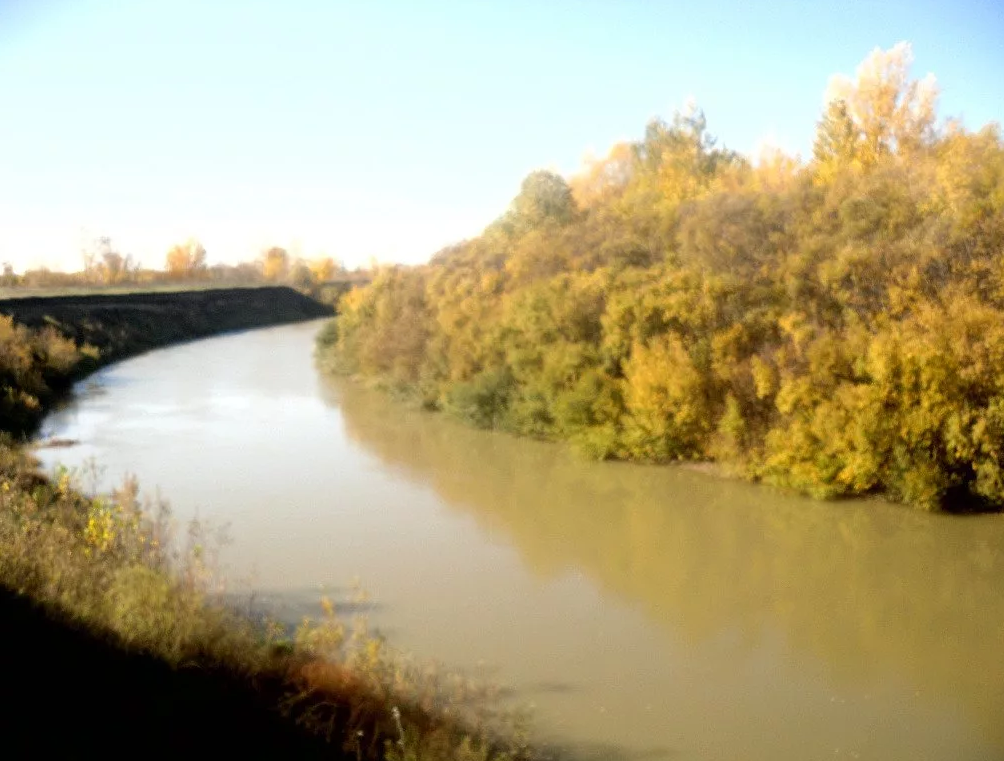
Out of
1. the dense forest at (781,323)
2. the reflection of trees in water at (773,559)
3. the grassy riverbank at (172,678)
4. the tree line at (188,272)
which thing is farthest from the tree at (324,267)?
the grassy riverbank at (172,678)

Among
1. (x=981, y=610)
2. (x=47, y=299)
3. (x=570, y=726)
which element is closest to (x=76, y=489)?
(x=570, y=726)

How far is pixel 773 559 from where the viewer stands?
12.8m

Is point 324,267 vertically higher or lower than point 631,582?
higher

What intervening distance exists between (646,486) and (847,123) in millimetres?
14046

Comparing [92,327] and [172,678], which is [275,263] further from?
[172,678]

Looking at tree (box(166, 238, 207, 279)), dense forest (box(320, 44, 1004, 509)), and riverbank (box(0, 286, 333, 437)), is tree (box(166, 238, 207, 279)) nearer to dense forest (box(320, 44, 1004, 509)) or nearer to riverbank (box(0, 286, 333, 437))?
riverbank (box(0, 286, 333, 437))

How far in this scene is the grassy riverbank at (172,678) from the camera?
539 cm

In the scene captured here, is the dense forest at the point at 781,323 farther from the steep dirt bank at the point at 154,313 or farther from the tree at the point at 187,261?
the tree at the point at 187,261

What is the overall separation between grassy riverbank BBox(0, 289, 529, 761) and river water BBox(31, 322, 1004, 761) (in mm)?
1645

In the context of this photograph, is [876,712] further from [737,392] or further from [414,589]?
[737,392]

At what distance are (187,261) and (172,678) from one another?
82.4 m

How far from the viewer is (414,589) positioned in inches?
439

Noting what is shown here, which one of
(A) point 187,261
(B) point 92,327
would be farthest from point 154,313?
(A) point 187,261

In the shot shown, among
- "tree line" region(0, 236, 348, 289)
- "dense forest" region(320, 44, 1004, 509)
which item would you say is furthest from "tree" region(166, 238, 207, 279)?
"dense forest" region(320, 44, 1004, 509)
